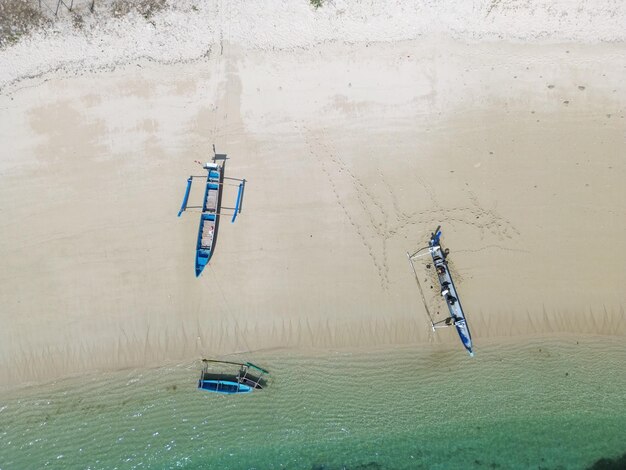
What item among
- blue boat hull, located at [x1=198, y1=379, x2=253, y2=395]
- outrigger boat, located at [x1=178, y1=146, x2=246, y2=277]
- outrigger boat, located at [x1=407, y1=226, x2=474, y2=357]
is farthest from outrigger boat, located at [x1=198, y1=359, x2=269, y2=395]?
outrigger boat, located at [x1=407, y1=226, x2=474, y2=357]

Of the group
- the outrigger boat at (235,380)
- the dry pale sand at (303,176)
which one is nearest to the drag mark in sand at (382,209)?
the dry pale sand at (303,176)

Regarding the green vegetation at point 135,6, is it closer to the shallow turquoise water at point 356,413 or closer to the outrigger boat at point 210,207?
the outrigger boat at point 210,207

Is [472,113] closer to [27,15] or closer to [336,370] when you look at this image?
[336,370]

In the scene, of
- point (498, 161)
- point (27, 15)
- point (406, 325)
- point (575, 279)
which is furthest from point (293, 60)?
point (575, 279)

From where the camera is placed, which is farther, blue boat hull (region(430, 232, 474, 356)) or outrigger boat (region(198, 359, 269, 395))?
outrigger boat (region(198, 359, 269, 395))

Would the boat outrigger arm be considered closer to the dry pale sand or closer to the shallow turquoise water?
the dry pale sand
